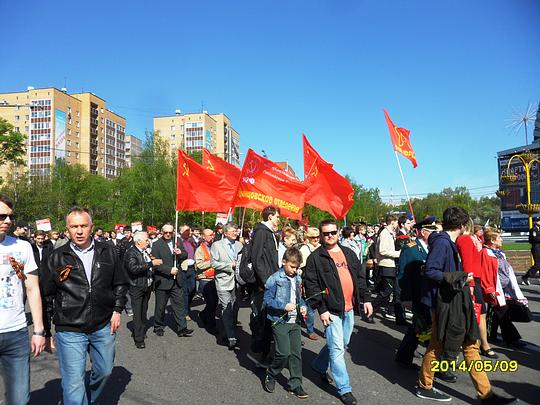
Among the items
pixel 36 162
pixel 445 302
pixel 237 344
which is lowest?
pixel 237 344

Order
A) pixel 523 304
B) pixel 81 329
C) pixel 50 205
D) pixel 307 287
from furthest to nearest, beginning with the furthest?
pixel 50 205, pixel 523 304, pixel 307 287, pixel 81 329

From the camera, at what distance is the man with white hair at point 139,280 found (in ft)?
23.5

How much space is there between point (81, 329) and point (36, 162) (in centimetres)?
8975

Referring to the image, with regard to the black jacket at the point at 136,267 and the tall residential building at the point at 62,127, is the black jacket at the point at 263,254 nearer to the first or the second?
the black jacket at the point at 136,267

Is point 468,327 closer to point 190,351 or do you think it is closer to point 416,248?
point 416,248

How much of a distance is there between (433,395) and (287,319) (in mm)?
1694

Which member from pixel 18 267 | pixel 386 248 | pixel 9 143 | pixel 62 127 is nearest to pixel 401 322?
pixel 386 248

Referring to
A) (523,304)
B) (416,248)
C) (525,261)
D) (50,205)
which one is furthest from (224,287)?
(50,205)

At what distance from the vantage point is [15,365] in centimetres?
338

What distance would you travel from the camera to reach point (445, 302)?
4555 millimetres

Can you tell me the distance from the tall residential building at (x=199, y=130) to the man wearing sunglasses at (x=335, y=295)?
309 ft

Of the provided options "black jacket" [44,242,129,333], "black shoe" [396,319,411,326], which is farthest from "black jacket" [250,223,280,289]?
"black shoe" [396,319,411,326]

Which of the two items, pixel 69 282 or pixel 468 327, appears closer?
pixel 69 282

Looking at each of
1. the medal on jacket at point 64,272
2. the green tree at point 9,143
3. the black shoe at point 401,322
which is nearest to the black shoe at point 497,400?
the medal on jacket at point 64,272
